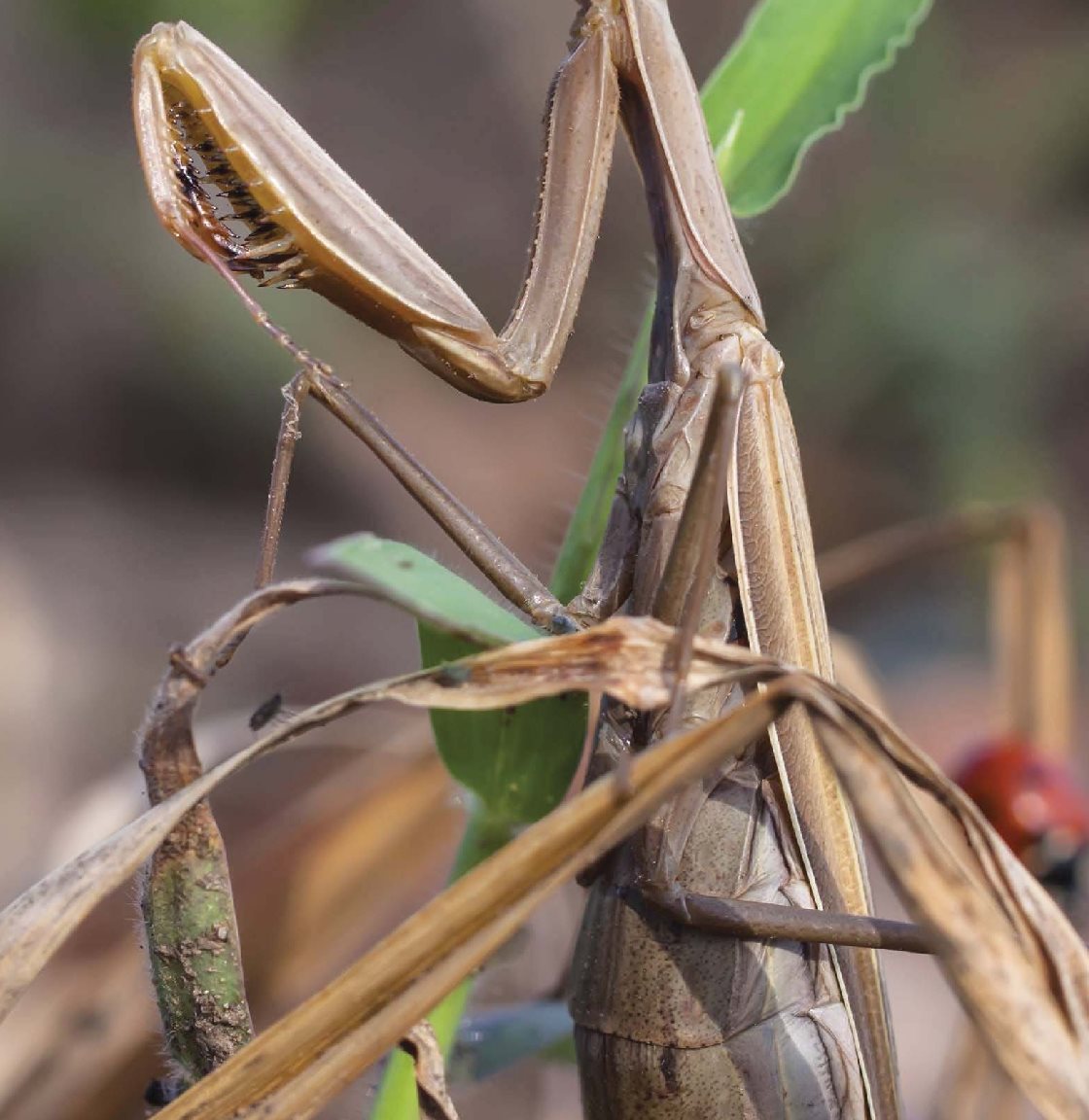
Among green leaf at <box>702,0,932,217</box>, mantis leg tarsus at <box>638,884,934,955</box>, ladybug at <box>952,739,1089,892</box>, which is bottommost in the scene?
ladybug at <box>952,739,1089,892</box>

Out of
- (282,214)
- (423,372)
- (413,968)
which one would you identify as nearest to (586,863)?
(413,968)

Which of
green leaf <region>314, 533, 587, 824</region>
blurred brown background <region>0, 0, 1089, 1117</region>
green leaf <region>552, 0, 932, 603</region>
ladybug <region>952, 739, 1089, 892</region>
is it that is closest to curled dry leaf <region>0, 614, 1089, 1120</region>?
green leaf <region>314, 533, 587, 824</region>

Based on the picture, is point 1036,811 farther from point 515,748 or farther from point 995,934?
point 995,934

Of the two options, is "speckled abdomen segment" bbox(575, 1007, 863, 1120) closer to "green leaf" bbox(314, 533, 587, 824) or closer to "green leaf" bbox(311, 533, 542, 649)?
"green leaf" bbox(314, 533, 587, 824)

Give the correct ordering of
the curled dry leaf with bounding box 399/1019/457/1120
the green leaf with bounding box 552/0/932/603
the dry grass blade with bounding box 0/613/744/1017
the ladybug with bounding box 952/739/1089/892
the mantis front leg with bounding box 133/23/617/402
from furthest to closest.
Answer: the ladybug with bounding box 952/739/1089/892, the green leaf with bounding box 552/0/932/603, the mantis front leg with bounding box 133/23/617/402, the curled dry leaf with bounding box 399/1019/457/1120, the dry grass blade with bounding box 0/613/744/1017

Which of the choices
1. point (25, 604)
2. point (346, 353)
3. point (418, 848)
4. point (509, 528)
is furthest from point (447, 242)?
point (418, 848)

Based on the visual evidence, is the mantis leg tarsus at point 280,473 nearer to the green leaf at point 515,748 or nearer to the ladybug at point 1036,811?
the green leaf at point 515,748

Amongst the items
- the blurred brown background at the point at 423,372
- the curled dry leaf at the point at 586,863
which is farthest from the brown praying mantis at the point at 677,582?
the blurred brown background at the point at 423,372
